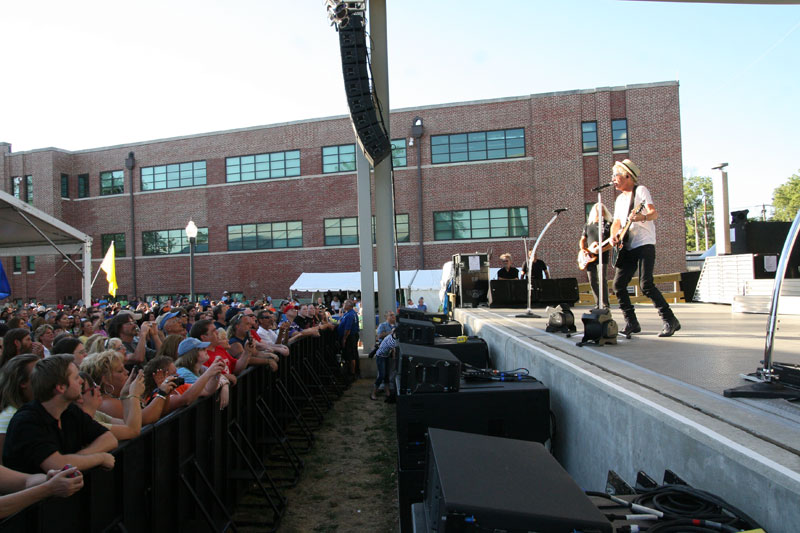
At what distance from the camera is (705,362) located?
4102 mm

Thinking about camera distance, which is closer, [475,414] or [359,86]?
[475,414]

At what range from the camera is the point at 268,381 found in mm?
7477

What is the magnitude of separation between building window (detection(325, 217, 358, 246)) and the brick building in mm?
85

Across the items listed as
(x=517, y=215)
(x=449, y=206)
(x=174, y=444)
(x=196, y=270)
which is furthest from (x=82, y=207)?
(x=174, y=444)

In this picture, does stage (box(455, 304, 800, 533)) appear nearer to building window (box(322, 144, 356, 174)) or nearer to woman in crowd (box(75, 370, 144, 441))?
woman in crowd (box(75, 370, 144, 441))

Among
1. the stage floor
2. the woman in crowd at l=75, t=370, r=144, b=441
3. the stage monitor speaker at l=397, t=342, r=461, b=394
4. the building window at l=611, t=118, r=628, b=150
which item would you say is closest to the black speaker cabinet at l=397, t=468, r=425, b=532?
the stage monitor speaker at l=397, t=342, r=461, b=394

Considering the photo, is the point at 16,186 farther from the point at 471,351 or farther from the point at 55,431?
the point at 55,431

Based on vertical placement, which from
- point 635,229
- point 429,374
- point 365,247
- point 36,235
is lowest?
point 429,374

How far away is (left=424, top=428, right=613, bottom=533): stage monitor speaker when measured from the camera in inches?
64.2

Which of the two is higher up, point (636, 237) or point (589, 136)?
point (589, 136)

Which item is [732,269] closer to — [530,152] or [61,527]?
[61,527]

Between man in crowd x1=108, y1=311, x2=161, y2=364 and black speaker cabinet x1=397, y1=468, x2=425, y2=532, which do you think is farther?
man in crowd x1=108, y1=311, x2=161, y2=364

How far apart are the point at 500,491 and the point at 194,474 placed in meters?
3.69

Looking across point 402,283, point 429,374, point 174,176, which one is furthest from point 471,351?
point 174,176
